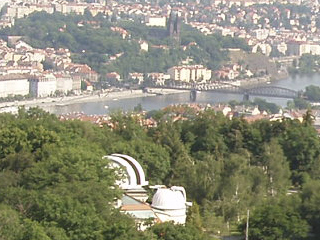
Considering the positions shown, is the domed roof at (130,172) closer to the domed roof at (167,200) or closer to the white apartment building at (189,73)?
the domed roof at (167,200)

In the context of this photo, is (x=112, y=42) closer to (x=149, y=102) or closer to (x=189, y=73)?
(x=189, y=73)

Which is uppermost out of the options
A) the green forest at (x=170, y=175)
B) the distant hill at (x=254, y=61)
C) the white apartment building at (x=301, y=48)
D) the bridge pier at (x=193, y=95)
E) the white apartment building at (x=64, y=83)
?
the green forest at (x=170, y=175)

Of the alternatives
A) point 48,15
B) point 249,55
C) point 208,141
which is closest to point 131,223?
point 208,141

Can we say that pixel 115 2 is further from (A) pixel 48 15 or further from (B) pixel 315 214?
(B) pixel 315 214

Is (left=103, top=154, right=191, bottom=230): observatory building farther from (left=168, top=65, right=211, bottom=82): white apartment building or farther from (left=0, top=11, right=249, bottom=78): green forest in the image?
(left=168, top=65, right=211, bottom=82): white apartment building

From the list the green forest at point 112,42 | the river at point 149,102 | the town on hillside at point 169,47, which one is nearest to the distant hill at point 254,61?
the town on hillside at point 169,47

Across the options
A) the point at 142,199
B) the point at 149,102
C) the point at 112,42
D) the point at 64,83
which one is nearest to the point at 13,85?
the point at 64,83

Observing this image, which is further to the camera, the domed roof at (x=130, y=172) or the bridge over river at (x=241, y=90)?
the bridge over river at (x=241, y=90)
